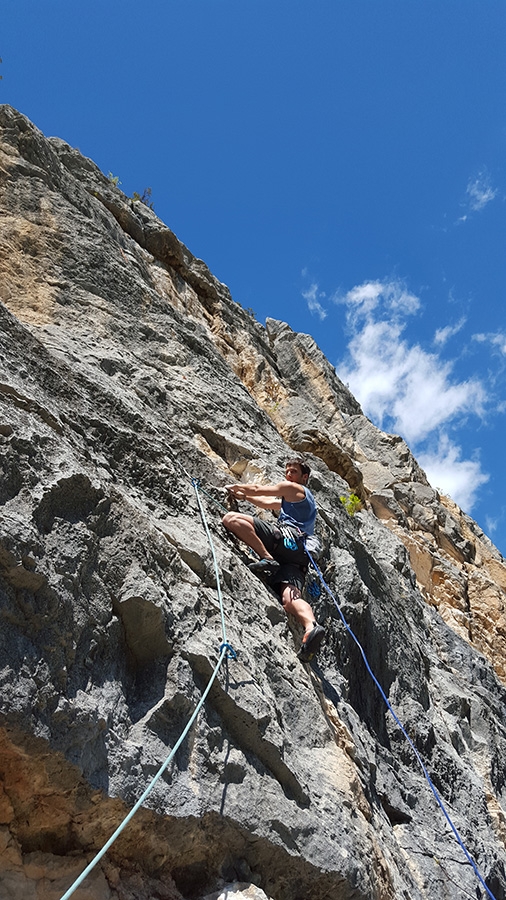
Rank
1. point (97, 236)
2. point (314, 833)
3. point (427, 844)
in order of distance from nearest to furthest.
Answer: point (314, 833), point (427, 844), point (97, 236)

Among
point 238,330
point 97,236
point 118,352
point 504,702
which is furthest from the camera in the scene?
point 238,330

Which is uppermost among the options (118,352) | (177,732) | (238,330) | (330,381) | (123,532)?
(330,381)

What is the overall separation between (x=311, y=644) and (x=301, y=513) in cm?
142

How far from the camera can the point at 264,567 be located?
6.04 meters

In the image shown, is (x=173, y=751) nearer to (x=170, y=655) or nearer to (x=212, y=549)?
(x=170, y=655)

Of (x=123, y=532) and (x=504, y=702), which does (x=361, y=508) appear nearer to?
(x=504, y=702)

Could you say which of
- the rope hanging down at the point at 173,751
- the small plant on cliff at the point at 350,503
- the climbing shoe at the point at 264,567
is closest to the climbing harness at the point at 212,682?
the rope hanging down at the point at 173,751

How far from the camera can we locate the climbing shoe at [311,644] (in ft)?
17.7

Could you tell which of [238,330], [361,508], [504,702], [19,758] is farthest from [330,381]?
[19,758]

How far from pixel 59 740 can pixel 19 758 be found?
0.19m

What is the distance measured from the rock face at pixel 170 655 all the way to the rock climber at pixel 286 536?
15 cm

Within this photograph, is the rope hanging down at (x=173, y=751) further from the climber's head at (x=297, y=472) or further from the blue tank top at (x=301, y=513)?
the climber's head at (x=297, y=472)

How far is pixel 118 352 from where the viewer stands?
713 cm


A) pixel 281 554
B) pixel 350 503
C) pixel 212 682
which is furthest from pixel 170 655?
pixel 350 503
